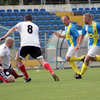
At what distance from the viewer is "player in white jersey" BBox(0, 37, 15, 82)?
38.4 feet

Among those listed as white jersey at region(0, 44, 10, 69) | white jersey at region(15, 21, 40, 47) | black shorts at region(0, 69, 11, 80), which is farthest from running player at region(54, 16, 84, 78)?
black shorts at region(0, 69, 11, 80)

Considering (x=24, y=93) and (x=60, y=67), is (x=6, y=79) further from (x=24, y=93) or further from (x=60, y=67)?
(x=60, y=67)

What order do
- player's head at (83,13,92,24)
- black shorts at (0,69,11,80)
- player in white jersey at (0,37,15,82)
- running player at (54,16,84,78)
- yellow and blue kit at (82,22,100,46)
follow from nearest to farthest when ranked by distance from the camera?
player in white jersey at (0,37,15,82) → black shorts at (0,69,11,80) → player's head at (83,13,92,24) → yellow and blue kit at (82,22,100,46) → running player at (54,16,84,78)

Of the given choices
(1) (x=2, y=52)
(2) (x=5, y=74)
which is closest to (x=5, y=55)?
(1) (x=2, y=52)

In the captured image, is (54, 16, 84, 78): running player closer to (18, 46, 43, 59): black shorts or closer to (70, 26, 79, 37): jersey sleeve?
(70, 26, 79, 37): jersey sleeve

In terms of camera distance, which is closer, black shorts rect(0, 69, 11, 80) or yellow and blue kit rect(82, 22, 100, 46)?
black shorts rect(0, 69, 11, 80)

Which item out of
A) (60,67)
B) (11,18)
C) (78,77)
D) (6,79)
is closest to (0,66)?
(6,79)

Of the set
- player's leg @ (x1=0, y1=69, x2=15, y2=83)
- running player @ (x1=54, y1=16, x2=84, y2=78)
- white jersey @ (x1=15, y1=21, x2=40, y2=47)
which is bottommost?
player's leg @ (x1=0, y1=69, x2=15, y2=83)

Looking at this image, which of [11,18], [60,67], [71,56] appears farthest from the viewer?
[11,18]

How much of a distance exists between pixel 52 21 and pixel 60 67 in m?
10.5

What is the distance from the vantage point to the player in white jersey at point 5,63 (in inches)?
461

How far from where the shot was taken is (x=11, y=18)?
3095 centimetres

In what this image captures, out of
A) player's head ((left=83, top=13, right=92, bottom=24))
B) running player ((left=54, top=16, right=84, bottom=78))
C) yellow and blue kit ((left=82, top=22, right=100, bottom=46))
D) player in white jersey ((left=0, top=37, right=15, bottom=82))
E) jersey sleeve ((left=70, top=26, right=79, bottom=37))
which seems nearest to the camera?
player in white jersey ((left=0, top=37, right=15, bottom=82))

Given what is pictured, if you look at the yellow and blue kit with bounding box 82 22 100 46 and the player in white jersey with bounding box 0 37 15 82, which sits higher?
the yellow and blue kit with bounding box 82 22 100 46
